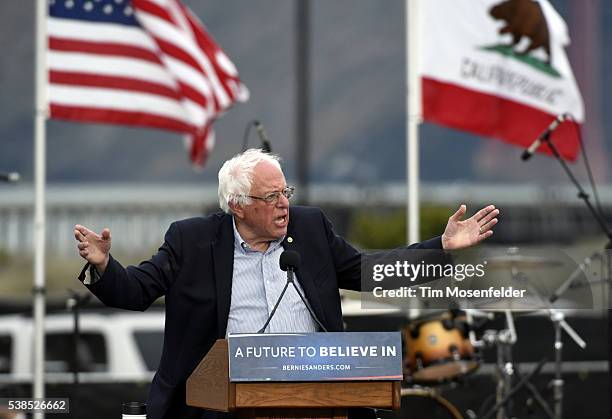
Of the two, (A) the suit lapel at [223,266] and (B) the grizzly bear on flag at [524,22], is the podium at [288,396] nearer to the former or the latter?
(A) the suit lapel at [223,266]

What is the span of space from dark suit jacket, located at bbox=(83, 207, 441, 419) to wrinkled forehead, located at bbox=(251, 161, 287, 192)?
0.26 metres

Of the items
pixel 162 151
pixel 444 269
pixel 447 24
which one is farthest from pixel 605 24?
pixel 444 269

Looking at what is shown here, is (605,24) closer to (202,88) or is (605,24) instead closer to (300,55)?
(300,55)

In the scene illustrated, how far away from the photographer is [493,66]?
9547mm

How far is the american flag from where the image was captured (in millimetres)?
9219

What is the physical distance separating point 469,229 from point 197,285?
3.66 feet

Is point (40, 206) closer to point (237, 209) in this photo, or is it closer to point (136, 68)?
point (136, 68)

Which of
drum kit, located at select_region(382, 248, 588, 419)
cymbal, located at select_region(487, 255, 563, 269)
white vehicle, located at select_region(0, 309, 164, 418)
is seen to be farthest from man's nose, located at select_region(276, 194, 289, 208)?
white vehicle, located at select_region(0, 309, 164, 418)

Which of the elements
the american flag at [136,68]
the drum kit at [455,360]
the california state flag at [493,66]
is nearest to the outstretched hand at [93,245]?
the drum kit at [455,360]

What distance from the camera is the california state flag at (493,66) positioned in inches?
373

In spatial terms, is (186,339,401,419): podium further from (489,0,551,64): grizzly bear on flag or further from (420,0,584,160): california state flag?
(489,0,551,64): grizzly bear on flag

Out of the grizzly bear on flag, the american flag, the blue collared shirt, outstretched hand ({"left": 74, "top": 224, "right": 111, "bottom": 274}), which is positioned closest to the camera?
outstretched hand ({"left": 74, "top": 224, "right": 111, "bottom": 274})

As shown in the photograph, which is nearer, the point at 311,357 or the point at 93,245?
the point at 311,357

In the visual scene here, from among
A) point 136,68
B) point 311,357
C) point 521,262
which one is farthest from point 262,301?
point 136,68
